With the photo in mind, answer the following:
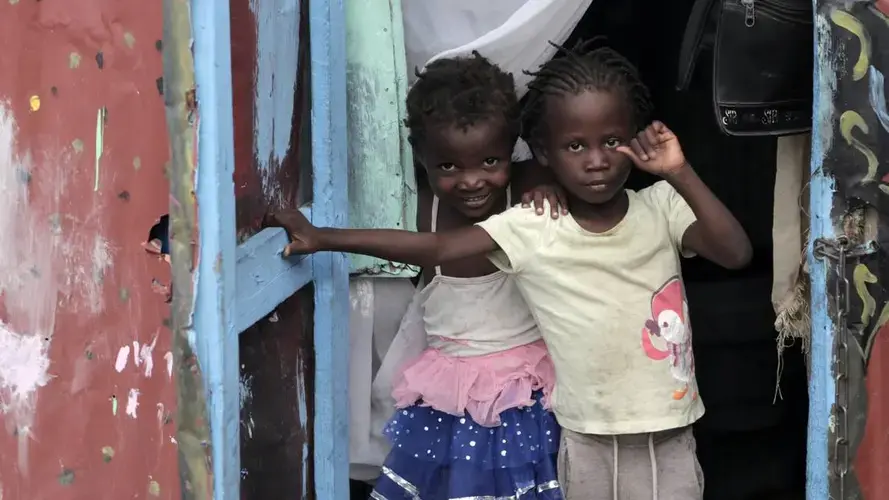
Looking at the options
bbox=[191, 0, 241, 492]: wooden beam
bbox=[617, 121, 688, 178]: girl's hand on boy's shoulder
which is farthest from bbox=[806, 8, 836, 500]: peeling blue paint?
bbox=[191, 0, 241, 492]: wooden beam

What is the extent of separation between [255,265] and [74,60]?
17.2 inches

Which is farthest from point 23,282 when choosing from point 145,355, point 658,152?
point 658,152

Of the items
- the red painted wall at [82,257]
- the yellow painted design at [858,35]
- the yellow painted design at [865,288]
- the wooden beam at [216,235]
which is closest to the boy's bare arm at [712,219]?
the yellow painted design at [865,288]

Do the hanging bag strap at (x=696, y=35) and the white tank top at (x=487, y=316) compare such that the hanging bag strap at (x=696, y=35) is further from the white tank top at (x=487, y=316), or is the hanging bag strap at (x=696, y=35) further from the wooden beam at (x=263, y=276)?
the wooden beam at (x=263, y=276)

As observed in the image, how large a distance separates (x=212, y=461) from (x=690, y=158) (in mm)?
1823

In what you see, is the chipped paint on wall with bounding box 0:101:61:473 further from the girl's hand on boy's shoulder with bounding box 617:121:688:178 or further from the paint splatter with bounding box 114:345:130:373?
the girl's hand on boy's shoulder with bounding box 617:121:688:178

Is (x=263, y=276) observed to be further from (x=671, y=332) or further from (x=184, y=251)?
(x=671, y=332)

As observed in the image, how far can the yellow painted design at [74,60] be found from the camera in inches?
57.4

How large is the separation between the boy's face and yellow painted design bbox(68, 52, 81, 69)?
94cm

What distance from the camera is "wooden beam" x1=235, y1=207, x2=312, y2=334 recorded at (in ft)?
5.27

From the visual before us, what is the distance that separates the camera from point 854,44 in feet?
5.65

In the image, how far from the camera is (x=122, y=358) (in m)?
1.49

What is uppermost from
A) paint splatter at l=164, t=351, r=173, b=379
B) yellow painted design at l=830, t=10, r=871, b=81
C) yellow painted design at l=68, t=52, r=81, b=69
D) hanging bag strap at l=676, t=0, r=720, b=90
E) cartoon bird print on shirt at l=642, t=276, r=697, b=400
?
hanging bag strap at l=676, t=0, r=720, b=90

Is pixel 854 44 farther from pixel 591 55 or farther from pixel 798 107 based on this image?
pixel 591 55
